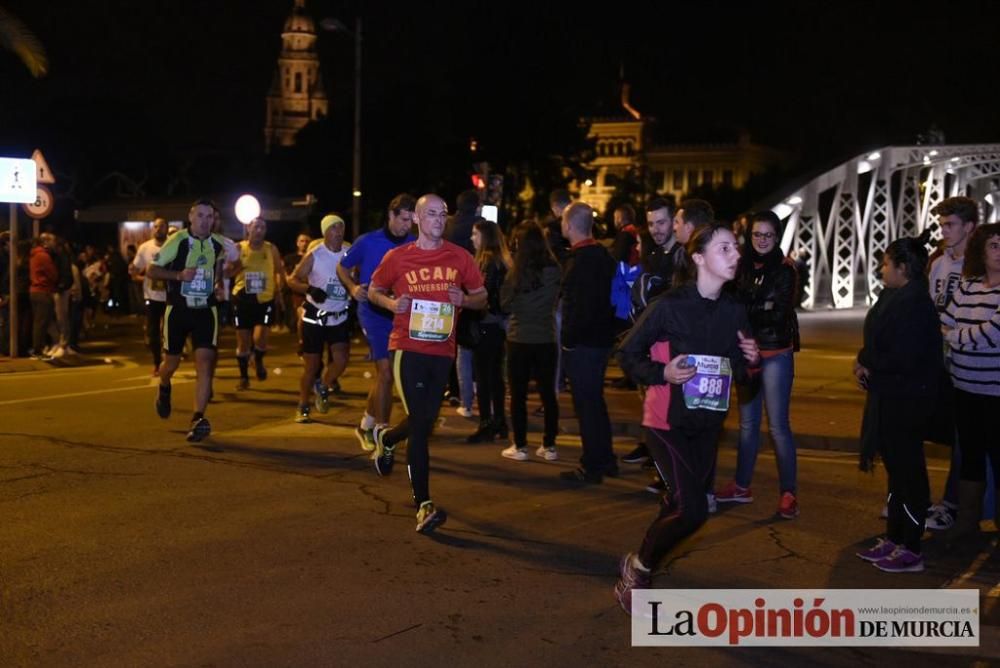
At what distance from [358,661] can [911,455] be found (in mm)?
3559

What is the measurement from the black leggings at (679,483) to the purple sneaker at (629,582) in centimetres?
6

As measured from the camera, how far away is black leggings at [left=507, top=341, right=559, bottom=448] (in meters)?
9.91

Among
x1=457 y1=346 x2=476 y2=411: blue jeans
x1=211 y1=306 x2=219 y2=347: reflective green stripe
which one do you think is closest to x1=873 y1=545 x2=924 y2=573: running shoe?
x1=457 y1=346 x2=476 y2=411: blue jeans

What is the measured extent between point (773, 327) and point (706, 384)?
7.28 ft

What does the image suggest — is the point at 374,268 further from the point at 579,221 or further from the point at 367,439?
the point at 579,221

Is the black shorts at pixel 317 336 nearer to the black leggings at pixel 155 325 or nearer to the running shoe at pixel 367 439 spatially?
the running shoe at pixel 367 439

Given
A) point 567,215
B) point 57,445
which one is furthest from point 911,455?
point 57,445

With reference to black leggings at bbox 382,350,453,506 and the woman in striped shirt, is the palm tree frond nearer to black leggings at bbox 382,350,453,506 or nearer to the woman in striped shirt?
black leggings at bbox 382,350,453,506

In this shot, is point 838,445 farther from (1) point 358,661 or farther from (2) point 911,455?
(1) point 358,661

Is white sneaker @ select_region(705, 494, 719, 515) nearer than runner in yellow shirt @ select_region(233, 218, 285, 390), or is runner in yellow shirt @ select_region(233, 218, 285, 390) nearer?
white sneaker @ select_region(705, 494, 719, 515)

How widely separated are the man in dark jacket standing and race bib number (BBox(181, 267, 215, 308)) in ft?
11.3

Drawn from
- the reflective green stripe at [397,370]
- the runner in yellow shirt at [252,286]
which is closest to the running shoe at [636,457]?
the reflective green stripe at [397,370]

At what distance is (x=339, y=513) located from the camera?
316 inches

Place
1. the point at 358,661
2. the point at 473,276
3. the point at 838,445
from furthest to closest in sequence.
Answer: the point at 838,445 → the point at 473,276 → the point at 358,661
